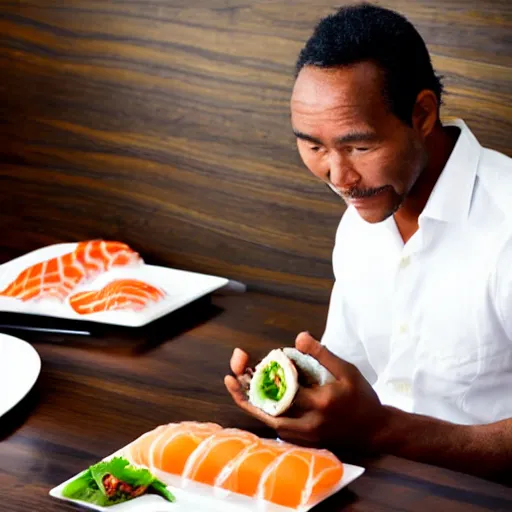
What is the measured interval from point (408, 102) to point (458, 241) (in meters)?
0.26

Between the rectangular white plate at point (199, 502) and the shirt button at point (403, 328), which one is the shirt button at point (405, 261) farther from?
the rectangular white plate at point (199, 502)

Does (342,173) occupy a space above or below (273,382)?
above

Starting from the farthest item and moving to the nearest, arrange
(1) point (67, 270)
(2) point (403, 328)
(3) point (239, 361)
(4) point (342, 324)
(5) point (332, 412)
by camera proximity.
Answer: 1. (1) point (67, 270)
2. (4) point (342, 324)
3. (2) point (403, 328)
4. (3) point (239, 361)
5. (5) point (332, 412)

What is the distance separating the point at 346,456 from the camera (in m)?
1.42

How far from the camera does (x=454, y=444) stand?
1.51 m

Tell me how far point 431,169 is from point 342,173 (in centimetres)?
22

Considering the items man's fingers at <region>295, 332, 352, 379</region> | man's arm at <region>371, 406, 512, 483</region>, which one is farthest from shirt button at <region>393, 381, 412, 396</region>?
man's fingers at <region>295, 332, 352, 379</region>

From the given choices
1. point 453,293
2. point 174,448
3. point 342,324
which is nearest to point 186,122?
point 342,324

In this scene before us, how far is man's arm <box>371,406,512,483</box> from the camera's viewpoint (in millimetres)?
1485

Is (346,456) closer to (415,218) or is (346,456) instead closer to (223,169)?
(415,218)

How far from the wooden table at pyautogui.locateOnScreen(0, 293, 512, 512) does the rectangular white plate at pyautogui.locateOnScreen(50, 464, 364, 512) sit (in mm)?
18

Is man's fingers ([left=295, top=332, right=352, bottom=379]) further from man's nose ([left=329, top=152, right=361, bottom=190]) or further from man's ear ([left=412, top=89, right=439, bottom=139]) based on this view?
man's ear ([left=412, top=89, right=439, bottom=139])

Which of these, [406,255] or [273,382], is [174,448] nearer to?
[273,382]

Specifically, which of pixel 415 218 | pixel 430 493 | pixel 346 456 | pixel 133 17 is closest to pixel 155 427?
pixel 346 456
